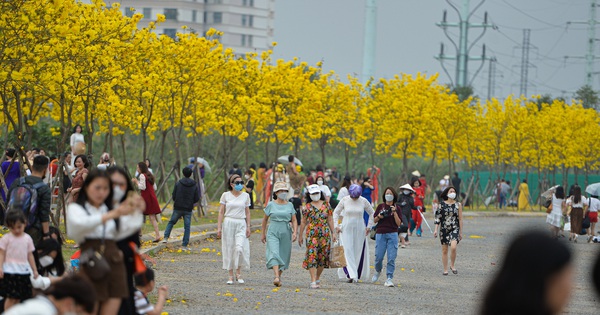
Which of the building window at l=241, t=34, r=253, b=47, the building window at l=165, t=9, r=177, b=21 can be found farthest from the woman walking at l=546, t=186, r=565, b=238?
the building window at l=241, t=34, r=253, b=47

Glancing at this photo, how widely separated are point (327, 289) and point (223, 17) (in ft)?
392

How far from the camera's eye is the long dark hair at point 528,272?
4699 millimetres

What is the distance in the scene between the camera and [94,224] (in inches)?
332

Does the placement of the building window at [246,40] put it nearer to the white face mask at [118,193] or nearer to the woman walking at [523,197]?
the woman walking at [523,197]

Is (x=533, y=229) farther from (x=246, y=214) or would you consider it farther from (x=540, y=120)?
(x=540, y=120)

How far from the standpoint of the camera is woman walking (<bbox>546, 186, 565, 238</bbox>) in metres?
32.9

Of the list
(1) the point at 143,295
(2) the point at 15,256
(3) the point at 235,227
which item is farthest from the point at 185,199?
(1) the point at 143,295

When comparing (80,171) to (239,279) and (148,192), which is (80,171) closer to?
(148,192)

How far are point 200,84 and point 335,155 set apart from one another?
47.6 metres

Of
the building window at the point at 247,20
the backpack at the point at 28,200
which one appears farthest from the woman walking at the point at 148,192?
the building window at the point at 247,20

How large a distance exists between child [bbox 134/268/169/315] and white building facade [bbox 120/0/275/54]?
4548 inches

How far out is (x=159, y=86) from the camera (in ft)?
94.3

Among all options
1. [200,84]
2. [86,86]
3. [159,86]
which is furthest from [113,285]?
[200,84]

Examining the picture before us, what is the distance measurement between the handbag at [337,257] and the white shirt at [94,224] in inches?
387
